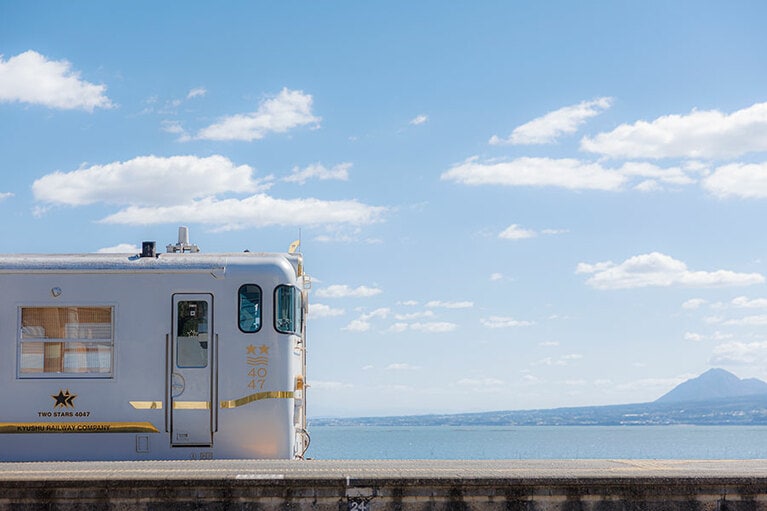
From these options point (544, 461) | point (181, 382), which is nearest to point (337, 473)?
point (544, 461)

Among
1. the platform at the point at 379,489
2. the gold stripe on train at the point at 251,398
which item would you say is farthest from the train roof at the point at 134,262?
the platform at the point at 379,489

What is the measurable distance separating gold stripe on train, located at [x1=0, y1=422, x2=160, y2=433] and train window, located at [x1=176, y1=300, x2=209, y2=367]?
0.93 meters

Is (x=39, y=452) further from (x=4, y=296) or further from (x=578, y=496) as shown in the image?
(x=578, y=496)

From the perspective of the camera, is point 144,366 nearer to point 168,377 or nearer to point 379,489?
point 168,377

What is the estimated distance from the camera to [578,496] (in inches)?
408

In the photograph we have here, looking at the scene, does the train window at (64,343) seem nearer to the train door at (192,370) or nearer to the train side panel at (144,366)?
the train side panel at (144,366)

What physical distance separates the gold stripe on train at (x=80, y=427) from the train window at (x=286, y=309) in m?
2.07

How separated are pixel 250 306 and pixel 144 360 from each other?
1.52m

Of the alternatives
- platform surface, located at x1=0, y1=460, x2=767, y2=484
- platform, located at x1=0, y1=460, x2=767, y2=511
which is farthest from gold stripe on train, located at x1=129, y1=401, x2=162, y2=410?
platform, located at x1=0, y1=460, x2=767, y2=511

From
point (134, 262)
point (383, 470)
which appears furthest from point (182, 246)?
point (383, 470)

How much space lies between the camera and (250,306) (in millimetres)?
13773

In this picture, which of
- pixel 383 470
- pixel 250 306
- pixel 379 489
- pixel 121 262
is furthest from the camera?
pixel 121 262

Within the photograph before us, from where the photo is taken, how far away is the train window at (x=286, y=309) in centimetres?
1377

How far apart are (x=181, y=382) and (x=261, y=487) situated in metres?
3.77
